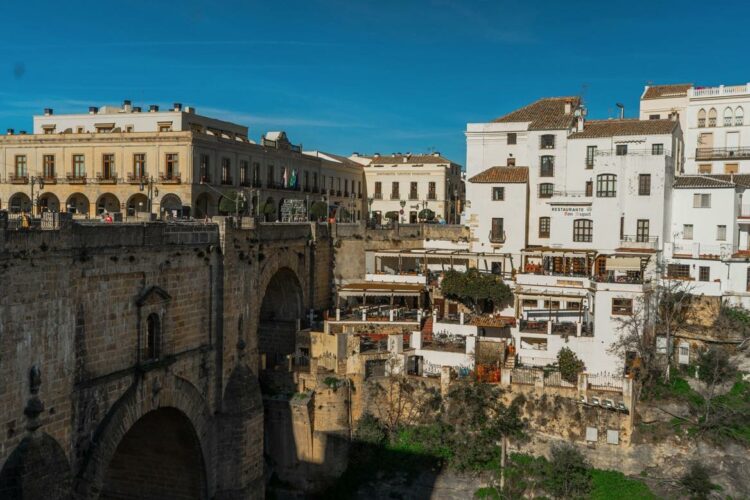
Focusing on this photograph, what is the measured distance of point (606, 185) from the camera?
33.1 metres

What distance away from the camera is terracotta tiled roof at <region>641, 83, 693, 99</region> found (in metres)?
43.2

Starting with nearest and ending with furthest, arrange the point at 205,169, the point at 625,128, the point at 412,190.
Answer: the point at 625,128 < the point at 205,169 < the point at 412,190

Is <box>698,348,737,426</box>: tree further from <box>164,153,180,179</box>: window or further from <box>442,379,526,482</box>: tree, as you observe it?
<box>164,153,180,179</box>: window

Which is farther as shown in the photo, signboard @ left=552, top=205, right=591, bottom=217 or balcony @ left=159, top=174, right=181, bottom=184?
balcony @ left=159, top=174, right=181, bottom=184

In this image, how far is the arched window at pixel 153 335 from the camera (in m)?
18.4

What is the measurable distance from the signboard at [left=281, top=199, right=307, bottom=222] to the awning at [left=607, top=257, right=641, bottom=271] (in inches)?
658

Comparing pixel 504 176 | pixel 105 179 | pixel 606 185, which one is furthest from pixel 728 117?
pixel 105 179

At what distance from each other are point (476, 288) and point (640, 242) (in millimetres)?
8046

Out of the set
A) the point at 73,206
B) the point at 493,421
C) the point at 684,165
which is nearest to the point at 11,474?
the point at 493,421

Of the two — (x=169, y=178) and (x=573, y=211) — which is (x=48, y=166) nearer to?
(x=169, y=178)

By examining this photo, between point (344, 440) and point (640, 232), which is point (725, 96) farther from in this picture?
point (344, 440)

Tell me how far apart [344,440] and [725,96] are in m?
29.8

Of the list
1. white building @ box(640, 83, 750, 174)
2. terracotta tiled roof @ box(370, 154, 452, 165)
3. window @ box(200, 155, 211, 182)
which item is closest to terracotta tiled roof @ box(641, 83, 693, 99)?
white building @ box(640, 83, 750, 174)

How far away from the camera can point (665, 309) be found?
93.9ft
